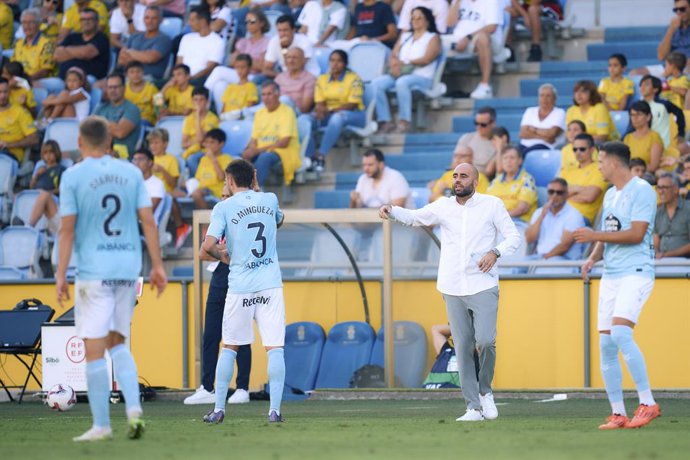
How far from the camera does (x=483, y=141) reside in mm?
17469

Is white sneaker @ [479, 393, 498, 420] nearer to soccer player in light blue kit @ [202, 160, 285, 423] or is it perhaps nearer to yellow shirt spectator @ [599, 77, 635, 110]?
soccer player in light blue kit @ [202, 160, 285, 423]

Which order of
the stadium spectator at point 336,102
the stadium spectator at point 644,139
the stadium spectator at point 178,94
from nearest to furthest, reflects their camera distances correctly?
the stadium spectator at point 644,139 → the stadium spectator at point 336,102 → the stadium spectator at point 178,94

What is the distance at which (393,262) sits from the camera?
1535 centimetres

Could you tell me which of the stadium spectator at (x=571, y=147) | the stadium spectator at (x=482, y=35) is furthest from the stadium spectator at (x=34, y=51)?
the stadium spectator at (x=571, y=147)

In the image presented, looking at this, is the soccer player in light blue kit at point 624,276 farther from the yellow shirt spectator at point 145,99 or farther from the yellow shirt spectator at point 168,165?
the yellow shirt spectator at point 145,99

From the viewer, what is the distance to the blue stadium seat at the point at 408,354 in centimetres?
1506

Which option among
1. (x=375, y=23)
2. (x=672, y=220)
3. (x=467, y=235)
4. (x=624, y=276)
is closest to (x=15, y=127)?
(x=375, y=23)

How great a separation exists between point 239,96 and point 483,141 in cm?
411

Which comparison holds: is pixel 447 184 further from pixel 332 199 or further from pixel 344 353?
pixel 344 353

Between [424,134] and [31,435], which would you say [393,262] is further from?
[31,435]

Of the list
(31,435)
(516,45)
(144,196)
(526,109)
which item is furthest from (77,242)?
(516,45)

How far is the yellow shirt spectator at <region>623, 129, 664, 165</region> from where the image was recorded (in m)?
16.2

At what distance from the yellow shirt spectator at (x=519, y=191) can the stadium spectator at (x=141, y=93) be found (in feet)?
21.2

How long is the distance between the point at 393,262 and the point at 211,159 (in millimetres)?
3995
